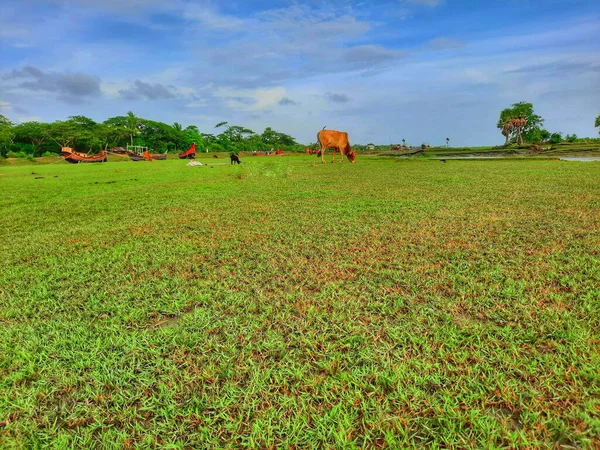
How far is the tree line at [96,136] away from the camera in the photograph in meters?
45.3

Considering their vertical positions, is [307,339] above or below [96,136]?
below

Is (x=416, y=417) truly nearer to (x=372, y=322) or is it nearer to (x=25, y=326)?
(x=372, y=322)

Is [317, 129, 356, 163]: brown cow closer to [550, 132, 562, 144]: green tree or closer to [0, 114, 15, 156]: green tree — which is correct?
[550, 132, 562, 144]: green tree

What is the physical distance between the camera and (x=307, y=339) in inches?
60.0

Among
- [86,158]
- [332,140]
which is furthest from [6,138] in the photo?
[332,140]

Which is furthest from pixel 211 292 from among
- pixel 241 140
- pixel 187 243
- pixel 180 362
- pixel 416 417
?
pixel 241 140

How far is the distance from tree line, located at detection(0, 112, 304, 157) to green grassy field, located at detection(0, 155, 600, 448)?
48562 millimetres

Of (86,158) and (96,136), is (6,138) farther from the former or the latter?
(86,158)

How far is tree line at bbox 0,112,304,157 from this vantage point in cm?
4528

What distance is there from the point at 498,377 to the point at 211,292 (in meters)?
1.66

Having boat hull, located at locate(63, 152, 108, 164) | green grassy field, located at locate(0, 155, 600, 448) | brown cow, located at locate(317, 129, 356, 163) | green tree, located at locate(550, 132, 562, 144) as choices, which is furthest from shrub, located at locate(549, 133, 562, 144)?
boat hull, located at locate(63, 152, 108, 164)

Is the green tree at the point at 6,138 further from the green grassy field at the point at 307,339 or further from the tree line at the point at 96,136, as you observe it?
the green grassy field at the point at 307,339

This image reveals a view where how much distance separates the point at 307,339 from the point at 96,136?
5749 cm

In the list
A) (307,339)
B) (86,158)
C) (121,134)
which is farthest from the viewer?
(121,134)
